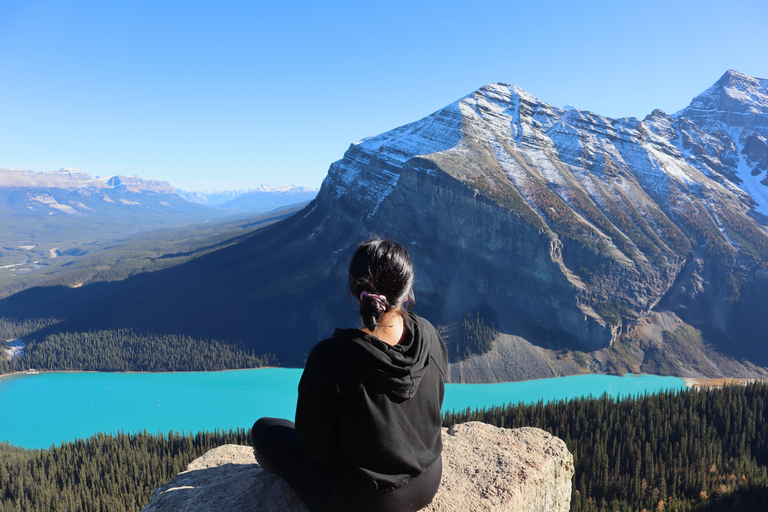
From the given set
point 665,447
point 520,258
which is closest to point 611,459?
point 665,447

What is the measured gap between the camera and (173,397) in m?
93.4

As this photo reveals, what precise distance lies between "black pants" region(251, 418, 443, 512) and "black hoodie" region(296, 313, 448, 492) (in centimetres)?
16

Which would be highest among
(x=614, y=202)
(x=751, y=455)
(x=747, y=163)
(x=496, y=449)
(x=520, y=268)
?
(x=747, y=163)

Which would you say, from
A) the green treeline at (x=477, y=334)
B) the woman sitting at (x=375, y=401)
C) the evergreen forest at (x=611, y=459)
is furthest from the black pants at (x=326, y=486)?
the green treeline at (x=477, y=334)

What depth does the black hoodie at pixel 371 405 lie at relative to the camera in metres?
3.98

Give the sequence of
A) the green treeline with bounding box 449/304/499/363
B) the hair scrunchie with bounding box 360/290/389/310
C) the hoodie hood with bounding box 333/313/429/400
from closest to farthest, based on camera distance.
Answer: the hoodie hood with bounding box 333/313/429/400
the hair scrunchie with bounding box 360/290/389/310
the green treeline with bounding box 449/304/499/363

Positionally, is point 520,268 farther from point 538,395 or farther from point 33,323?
point 33,323

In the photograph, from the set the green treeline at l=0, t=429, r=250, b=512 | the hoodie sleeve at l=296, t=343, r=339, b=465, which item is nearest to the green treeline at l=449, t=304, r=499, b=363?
the green treeline at l=0, t=429, r=250, b=512

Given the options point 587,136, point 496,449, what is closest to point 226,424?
point 496,449

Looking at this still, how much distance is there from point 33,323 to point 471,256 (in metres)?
152

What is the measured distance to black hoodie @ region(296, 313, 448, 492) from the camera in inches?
157

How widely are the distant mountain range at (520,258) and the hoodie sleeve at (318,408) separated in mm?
97390

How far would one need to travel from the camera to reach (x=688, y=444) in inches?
2121

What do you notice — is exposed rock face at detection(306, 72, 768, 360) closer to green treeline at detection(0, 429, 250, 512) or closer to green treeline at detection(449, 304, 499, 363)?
green treeline at detection(449, 304, 499, 363)
